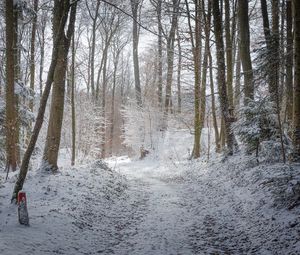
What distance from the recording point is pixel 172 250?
18.1 feet

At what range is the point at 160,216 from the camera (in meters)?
7.71

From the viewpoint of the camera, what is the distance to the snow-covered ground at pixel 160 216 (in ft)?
17.8

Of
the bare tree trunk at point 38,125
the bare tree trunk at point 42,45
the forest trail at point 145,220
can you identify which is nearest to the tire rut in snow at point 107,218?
the forest trail at point 145,220

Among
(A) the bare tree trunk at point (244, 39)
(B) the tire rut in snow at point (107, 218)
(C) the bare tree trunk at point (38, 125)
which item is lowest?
(B) the tire rut in snow at point (107, 218)

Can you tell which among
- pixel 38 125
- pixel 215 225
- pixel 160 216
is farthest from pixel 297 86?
pixel 38 125

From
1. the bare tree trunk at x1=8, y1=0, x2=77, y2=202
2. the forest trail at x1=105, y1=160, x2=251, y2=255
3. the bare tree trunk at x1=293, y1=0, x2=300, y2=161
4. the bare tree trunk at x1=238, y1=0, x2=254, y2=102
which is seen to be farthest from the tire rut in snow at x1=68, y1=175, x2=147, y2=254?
the bare tree trunk at x1=238, y1=0, x2=254, y2=102

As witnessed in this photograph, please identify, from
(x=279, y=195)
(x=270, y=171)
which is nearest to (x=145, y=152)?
(x=270, y=171)

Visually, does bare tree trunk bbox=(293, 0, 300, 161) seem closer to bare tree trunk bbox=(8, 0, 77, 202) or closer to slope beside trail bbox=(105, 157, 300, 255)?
slope beside trail bbox=(105, 157, 300, 255)

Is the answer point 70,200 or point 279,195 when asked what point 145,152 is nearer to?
point 70,200

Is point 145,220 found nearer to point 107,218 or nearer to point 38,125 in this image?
point 107,218

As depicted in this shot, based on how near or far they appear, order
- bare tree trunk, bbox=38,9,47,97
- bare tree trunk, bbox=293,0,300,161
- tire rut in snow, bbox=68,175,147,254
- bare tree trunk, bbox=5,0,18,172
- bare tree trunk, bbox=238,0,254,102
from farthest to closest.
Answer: bare tree trunk, bbox=38,9,47,97
bare tree trunk, bbox=238,0,254,102
bare tree trunk, bbox=5,0,18,172
bare tree trunk, bbox=293,0,300,161
tire rut in snow, bbox=68,175,147,254

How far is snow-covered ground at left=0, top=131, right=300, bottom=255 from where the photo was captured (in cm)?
543

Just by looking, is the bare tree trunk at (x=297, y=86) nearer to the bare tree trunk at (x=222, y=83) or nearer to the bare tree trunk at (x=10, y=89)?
the bare tree trunk at (x=222, y=83)

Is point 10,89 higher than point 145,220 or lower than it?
higher
